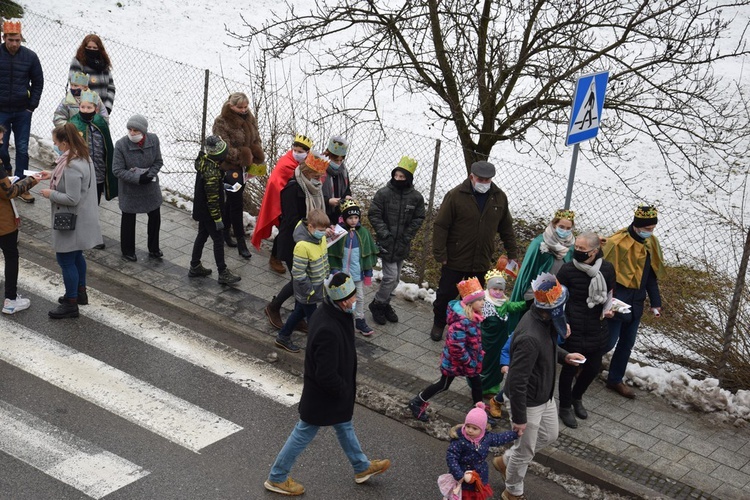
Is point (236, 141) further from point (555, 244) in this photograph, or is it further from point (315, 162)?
point (555, 244)

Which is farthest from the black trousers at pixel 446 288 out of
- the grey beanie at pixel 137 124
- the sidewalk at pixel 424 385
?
the grey beanie at pixel 137 124

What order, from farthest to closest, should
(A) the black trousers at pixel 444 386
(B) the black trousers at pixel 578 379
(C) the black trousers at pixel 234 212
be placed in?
(C) the black trousers at pixel 234 212 < (B) the black trousers at pixel 578 379 < (A) the black trousers at pixel 444 386

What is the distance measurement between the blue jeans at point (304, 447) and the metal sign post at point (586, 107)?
3188 mm

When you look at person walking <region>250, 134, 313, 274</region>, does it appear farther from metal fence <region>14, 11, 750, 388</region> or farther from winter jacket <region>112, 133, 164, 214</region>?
metal fence <region>14, 11, 750, 388</region>

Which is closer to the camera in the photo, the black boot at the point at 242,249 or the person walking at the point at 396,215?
the person walking at the point at 396,215

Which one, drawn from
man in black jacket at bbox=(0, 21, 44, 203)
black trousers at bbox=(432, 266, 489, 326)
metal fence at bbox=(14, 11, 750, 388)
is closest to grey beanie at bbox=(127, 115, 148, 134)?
metal fence at bbox=(14, 11, 750, 388)

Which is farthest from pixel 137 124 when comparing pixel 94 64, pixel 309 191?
pixel 309 191

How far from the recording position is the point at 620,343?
8.41 meters

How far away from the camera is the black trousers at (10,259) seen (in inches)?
344

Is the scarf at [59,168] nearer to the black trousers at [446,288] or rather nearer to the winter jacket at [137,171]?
the winter jacket at [137,171]

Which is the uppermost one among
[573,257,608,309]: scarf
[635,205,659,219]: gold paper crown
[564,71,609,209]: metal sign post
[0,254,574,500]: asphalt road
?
[564,71,609,209]: metal sign post

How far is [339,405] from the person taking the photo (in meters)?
6.36

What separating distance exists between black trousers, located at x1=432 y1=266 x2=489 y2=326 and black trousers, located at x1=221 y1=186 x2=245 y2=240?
2.73m

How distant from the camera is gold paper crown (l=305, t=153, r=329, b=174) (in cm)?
880
